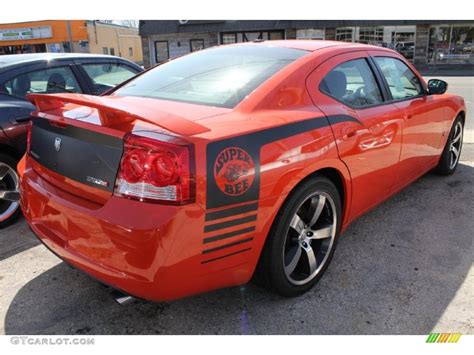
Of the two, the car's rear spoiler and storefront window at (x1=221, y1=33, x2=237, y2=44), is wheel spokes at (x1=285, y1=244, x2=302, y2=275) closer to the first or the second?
the car's rear spoiler

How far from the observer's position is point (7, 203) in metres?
3.80

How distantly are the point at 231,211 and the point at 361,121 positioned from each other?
1355 millimetres

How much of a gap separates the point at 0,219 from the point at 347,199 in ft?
9.72

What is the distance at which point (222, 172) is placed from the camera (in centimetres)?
196

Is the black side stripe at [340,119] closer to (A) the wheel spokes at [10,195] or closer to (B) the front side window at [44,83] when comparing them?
(A) the wheel spokes at [10,195]

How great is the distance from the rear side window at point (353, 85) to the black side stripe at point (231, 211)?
42.1 inches

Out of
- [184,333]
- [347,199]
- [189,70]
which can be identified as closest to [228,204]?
[184,333]

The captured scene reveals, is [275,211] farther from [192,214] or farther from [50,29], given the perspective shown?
[50,29]

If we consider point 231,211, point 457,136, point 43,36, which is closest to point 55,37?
point 43,36

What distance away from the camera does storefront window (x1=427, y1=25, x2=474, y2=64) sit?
2497 cm

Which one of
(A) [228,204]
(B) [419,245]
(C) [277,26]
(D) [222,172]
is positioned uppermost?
(C) [277,26]

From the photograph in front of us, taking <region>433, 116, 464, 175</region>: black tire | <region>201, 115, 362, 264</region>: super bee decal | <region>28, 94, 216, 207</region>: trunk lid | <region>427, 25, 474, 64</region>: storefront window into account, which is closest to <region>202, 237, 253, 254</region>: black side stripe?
<region>201, 115, 362, 264</region>: super bee decal

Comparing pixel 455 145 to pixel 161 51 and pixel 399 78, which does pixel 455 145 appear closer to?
pixel 399 78

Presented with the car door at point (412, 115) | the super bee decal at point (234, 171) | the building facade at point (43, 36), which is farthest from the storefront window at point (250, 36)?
the super bee decal at point (234, 171)
